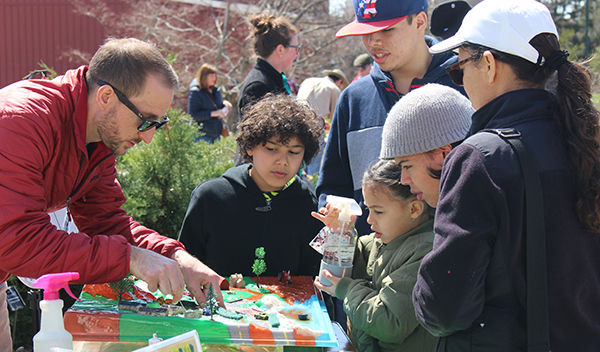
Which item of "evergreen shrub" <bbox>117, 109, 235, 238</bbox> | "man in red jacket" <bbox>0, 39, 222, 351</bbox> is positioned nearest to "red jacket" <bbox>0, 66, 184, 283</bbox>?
"man in red jacket" <bbox>0, 39, 222, 351</bbox>

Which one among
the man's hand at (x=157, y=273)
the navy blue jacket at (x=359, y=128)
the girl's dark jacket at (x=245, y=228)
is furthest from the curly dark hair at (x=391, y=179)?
the man's hand at (x=157, y=273)

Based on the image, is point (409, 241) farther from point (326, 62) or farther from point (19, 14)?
point (19, 14)

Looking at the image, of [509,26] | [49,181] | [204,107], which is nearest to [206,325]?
[49,181]

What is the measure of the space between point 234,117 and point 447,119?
11.9 metres

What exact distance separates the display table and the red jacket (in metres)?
0.13

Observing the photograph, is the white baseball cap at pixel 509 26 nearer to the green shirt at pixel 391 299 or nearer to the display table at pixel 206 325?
the green shirt at pixel 391 299

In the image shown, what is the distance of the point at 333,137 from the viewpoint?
2902mm

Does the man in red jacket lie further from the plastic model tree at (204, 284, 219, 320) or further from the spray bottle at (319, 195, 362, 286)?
the spray bottle at (319, 195, 362, 286)

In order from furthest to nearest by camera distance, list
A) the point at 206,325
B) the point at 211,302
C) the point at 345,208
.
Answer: the point at 345,208
the point at 211,302
the point at 206,325

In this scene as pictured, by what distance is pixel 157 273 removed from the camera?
6.12ft

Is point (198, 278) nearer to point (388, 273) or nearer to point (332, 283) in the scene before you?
point (332, 283)

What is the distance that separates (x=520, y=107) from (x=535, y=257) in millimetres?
414

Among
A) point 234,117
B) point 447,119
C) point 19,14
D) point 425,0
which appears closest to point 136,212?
point 425,0

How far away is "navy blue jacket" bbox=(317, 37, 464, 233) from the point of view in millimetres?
2736
